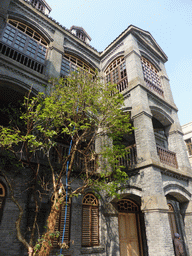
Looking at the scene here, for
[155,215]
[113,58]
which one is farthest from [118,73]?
[155,215]

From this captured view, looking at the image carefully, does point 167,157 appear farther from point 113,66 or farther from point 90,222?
point 113,66

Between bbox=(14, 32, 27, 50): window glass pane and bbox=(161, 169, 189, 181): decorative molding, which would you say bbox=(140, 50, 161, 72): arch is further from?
bbox=(161, 169, 189, 181): decorative molding

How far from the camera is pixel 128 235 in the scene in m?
9.38

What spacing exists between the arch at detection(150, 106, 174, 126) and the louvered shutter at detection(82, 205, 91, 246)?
619 centimetres

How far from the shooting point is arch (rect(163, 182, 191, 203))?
8016 millimetres

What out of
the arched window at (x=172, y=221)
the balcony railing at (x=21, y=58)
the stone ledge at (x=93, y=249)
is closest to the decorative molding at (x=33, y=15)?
the balcony railing at (x=21, y=58)

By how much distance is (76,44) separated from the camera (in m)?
12.3

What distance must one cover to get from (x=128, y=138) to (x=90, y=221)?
6389 mm

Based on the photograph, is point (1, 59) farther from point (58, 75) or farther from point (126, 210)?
point (126, 210)

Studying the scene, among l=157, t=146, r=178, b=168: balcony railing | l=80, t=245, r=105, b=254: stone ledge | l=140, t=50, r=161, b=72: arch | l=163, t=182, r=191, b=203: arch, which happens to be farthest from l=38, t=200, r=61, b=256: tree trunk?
l=140, t=50, r=161, b=72: arch

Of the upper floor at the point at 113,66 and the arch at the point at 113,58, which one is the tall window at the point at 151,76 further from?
the arch at the point at 113,58

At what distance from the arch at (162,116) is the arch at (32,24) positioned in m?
7.34

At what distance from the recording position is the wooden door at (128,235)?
29.7 feet

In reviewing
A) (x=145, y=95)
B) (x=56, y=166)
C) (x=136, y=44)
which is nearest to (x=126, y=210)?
(x=56, y=166)
